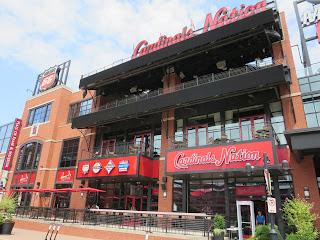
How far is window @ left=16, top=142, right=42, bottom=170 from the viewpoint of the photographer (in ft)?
101

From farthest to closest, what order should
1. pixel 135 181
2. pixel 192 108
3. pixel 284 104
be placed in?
pixel 135 181, pixel 192 108, pixel 284 104

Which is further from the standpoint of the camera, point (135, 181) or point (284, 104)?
point (135, 181)

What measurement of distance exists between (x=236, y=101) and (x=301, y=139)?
255 inches

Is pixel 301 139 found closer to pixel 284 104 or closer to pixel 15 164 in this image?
pixel 284 104

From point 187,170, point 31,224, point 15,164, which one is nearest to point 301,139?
point 187,170

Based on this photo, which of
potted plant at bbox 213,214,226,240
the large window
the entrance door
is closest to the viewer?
potted plant at bbox 213,214,226,240

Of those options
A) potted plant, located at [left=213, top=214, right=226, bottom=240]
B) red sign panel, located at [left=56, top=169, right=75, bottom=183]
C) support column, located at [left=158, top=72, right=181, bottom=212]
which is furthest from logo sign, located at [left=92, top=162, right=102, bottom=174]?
potted plant, located at [left=213, top=214, right=226, bottom=240]

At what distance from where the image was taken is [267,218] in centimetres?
1513

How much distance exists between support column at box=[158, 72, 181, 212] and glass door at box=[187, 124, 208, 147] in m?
1.53

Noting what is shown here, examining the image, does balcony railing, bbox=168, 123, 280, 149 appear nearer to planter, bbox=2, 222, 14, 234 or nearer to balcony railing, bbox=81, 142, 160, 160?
balcony railing, bbox=81, 142, 160, 160

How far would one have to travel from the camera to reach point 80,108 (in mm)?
30328

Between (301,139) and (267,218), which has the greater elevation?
(301,139)

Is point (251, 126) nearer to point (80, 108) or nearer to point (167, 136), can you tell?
point (167, 136)

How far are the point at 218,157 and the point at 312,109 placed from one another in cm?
692
